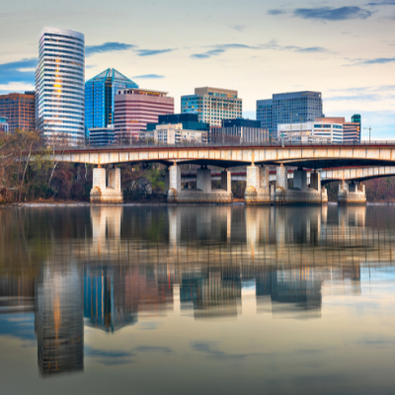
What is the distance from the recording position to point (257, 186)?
135m

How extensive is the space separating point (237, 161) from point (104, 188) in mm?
31673

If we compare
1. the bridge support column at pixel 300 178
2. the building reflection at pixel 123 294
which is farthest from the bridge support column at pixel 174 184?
the building reflection at pixel 123 294

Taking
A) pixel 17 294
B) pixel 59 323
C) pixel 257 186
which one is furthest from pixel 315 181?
pixel 59 323

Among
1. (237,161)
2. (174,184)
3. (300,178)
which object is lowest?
(174,184)

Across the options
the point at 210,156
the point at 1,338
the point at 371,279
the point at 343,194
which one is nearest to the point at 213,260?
the point at 371,279

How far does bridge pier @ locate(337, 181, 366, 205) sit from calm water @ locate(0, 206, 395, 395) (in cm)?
16998

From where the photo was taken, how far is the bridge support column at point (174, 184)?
14062cm

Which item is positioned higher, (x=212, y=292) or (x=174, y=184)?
(x=174, y=184)

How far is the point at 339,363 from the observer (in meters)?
10.2

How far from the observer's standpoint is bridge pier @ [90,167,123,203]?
14062 centimetres

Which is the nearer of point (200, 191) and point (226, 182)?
point (200, 191)

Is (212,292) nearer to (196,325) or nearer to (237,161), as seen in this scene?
(196,325)

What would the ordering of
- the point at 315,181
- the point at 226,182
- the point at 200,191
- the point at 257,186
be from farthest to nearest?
the point at 315,181, the point at 226,182, the point at 200,191, the point at 257,186

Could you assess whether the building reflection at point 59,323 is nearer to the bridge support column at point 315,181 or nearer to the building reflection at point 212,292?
the building reflection at point 212,292
